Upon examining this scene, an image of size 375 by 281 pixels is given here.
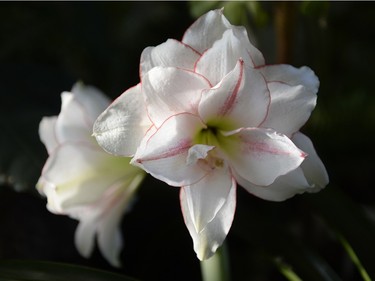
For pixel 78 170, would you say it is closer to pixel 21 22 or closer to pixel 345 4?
pixel 21 22

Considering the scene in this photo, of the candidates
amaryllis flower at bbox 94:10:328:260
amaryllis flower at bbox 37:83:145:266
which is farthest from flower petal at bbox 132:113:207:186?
amaryllis flower at bbox 37:83:145:266

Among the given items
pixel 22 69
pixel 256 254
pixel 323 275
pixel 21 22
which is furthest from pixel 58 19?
pixel 323 275

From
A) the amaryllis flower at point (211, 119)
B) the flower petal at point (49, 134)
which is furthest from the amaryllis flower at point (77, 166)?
the amaryllis flower at point (211, 119)

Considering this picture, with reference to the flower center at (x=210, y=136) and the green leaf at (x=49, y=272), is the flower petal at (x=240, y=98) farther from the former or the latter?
the green leaf at (x=49, y=272)

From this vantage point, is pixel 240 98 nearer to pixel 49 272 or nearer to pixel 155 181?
pixel 49 272

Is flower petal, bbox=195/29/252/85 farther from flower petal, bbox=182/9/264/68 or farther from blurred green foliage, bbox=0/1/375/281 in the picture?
blurred green foliage, bbox=0/1/375/281

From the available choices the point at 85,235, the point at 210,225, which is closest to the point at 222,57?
the point at 210,225
